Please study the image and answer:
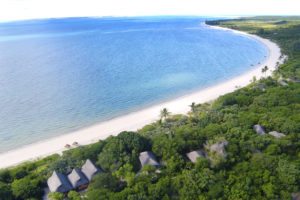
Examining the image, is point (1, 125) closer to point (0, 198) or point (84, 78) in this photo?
point (0, 198)

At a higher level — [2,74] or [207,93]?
[2,74]

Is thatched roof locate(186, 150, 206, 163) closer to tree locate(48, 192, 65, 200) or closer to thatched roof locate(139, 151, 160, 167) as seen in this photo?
thatched roof locate(139, 151, 160, 167)

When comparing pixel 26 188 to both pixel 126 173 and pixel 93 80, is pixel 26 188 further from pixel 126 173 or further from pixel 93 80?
pixel 93 80

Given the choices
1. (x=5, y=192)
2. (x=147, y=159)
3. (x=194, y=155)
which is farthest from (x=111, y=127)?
(x=5, y=192)

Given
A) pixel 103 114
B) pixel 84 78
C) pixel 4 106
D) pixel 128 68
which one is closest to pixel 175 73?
pixel 128 68

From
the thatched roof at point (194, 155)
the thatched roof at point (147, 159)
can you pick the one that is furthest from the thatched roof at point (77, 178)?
the thatched roof at point (194, 155)

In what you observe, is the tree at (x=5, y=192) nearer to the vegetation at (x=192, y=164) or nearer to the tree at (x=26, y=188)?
the vegetation at (x=192, y=164)
